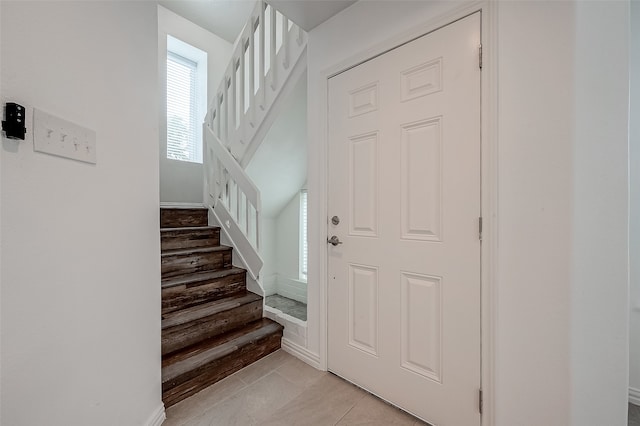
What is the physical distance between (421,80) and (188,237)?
2299mm

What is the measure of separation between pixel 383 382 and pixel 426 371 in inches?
12.0

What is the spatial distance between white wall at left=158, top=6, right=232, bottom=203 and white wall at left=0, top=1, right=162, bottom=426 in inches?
92.0

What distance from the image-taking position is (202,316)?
72.1 inches

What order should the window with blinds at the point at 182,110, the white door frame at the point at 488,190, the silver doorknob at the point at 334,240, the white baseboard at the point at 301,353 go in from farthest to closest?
1. the window with blinds at the point at 182,110
2. the white baseboard at the point at 301,353
3. the silver doorknob at the point at 334,240
4. the white door frame at the point at 488,190

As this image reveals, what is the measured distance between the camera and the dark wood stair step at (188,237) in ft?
7.39

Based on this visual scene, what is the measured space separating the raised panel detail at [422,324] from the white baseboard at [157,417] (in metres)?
1.33

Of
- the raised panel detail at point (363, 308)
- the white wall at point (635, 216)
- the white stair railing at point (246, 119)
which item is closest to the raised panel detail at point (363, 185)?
the raised panel detail at point (363, 308)

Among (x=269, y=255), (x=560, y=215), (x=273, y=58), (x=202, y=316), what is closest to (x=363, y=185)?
(x=560, y=215)

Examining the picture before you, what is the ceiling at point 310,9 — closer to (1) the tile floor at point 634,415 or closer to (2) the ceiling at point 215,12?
(2) the ceiling at point 215,12

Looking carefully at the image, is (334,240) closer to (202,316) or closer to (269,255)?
(202,316)

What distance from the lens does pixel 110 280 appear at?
1029 millimetres

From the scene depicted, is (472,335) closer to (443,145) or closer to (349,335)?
(349,335)

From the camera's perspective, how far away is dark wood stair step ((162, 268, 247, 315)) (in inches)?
73.8

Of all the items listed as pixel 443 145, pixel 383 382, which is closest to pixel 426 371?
pixel 383 382
